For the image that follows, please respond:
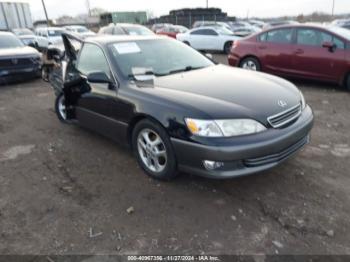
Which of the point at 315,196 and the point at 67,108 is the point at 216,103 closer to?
the point at 315,196

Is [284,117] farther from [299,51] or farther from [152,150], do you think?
[299,51]

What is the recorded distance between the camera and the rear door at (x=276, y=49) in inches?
295

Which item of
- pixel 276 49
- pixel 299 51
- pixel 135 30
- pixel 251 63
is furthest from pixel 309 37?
pixel 135 30

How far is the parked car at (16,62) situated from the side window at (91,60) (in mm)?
5323

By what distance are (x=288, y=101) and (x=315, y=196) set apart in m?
1.01

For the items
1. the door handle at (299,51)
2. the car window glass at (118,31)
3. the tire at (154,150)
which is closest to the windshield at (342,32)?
the door handle at (299,51)

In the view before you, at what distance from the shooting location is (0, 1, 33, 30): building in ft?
119

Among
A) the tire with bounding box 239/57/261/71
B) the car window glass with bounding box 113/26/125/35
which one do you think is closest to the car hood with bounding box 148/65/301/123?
the tire with bounding box 239/57/261/71

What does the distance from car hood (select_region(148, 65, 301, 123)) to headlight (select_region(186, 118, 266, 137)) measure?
0.06 meters

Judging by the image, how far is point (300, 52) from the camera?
723cm

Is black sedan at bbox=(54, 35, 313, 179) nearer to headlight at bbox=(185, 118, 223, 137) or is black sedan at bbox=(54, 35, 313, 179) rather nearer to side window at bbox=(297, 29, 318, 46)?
headlight at bbox=(185, 118, 223, 137)

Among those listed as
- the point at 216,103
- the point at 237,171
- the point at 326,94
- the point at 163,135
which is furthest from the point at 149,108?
the point at 326,94

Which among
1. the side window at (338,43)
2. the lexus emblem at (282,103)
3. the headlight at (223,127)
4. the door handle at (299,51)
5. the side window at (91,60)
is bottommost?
the door handle at (299,51)

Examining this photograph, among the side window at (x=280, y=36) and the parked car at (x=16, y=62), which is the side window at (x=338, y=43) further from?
the parked car at (x=16, y=62)
